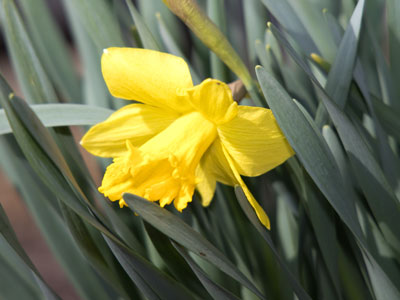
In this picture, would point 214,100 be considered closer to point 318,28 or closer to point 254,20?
point 318,28

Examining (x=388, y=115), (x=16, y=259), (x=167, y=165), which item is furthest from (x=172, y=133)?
(x=16, y=259)

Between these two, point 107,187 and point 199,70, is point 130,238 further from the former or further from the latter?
point 199,70

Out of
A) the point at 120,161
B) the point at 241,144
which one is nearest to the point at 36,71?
the point at 120,161

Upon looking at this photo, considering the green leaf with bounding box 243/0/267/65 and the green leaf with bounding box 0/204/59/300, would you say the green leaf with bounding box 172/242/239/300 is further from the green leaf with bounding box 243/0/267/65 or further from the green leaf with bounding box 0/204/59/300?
the green leaf with bounding box 243/0/267/65

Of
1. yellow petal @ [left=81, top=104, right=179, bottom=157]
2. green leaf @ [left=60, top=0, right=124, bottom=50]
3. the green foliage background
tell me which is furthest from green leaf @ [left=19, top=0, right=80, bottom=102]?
yellow petal @ [left=81, top=104, right=179, bottom=157]

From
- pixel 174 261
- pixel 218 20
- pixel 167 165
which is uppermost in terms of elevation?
pixel 218 20
